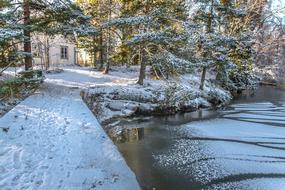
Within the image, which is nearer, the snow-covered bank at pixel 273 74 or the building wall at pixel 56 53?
the building wall at pixel 56 53

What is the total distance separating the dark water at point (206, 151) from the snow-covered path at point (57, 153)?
0.66 m

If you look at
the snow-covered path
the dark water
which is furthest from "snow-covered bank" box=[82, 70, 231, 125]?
the snow-covered path

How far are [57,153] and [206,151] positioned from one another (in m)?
3.84

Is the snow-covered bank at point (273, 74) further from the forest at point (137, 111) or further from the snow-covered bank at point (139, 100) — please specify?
the snow-covered bank at point (139, 100)

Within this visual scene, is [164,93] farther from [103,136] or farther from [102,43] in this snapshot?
[102,43]

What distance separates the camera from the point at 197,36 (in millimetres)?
12242

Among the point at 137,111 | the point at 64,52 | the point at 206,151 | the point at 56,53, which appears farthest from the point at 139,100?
the point at 64,52

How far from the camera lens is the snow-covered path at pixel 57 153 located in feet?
15.6

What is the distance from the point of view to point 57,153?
578 cm

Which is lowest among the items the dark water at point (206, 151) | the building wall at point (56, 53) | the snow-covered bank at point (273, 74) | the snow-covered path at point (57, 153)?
the dark water at point (206, 151)

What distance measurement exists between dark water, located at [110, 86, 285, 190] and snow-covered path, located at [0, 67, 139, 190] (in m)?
0.66

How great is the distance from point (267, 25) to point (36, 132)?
23.7 m

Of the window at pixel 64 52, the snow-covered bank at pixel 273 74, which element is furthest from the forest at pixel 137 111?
the window at pixel 64 52

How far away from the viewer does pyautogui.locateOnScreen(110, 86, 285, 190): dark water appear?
5.75m
